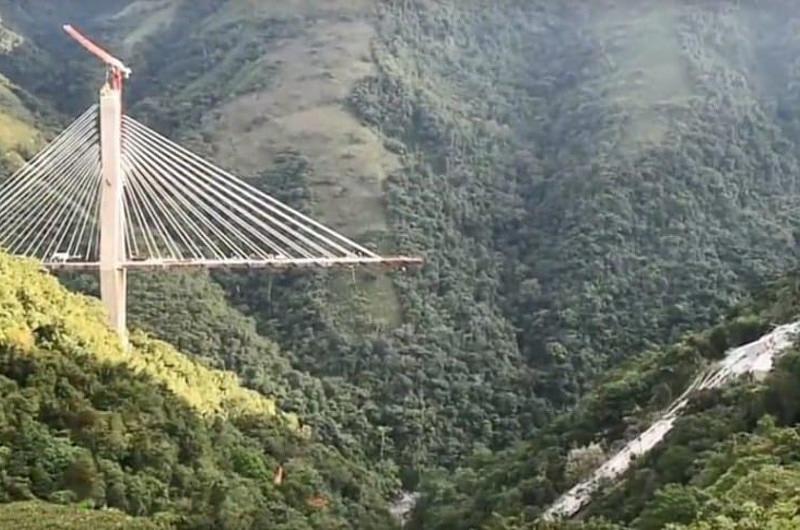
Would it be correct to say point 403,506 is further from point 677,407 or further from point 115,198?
point 115,198

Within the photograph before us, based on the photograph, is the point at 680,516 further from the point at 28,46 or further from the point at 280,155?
the point at 28,46

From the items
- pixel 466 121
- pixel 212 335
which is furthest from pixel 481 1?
pixel 212 335

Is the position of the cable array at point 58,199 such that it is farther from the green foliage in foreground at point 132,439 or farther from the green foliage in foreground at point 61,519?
the green foliage in foreground at point 61,519

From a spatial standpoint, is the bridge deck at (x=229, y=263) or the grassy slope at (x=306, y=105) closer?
the bridge deck at (x=229, y=263)

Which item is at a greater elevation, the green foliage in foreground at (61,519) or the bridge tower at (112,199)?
the bridge tower at (112,199)

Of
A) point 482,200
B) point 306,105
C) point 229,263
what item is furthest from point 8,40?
point 229,263

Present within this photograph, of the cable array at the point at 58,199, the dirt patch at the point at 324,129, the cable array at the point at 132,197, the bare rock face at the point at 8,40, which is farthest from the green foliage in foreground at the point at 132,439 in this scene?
the bare rock face at the point at 8,40
